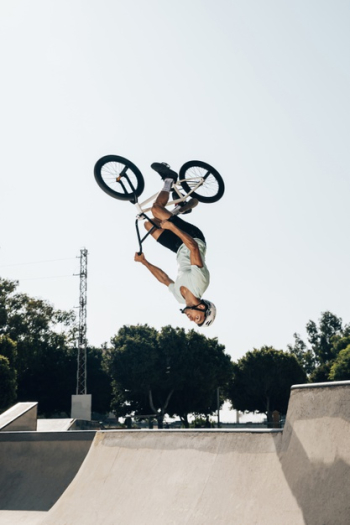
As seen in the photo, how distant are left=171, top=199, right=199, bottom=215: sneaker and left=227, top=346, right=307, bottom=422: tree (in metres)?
47.5

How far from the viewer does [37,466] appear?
36.4 feet

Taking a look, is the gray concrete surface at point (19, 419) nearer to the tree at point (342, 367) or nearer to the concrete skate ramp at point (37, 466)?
the concrete skate ramp at point (37, 466)

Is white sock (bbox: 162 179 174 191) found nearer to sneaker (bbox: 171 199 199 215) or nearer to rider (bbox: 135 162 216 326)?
rider (bbox: 135 162 216 326)

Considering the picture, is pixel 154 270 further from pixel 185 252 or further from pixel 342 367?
pixel 342 367

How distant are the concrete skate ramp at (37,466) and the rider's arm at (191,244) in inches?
175

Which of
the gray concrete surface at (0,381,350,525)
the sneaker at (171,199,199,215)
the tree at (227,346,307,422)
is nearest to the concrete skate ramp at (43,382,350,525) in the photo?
the gray concrete surface at (0,381,350,525)

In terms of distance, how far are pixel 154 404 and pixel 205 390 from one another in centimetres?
535

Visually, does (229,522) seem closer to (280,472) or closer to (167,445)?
(280,472)

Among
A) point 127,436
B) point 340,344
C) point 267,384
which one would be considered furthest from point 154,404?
point 127,436

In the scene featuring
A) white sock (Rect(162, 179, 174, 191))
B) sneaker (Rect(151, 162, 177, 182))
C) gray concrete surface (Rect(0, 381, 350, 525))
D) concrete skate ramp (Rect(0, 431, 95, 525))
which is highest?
sneaker (Rect(151, 162, 177, 182))

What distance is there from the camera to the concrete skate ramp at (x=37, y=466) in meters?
10.1

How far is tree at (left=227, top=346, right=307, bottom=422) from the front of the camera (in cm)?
5475

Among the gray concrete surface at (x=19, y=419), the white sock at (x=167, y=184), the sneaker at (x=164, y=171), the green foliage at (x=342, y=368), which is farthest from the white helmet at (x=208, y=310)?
the green foliage at (x=342, y=368)

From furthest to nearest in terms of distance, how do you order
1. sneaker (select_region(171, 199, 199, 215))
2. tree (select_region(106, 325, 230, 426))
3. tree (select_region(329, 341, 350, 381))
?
1. tree (select_region(329, 341, 350, 381))
2. tree (select_region(106, 325, 230, 426))
3. sneaker (select_region(171, 199, 199, 215))
